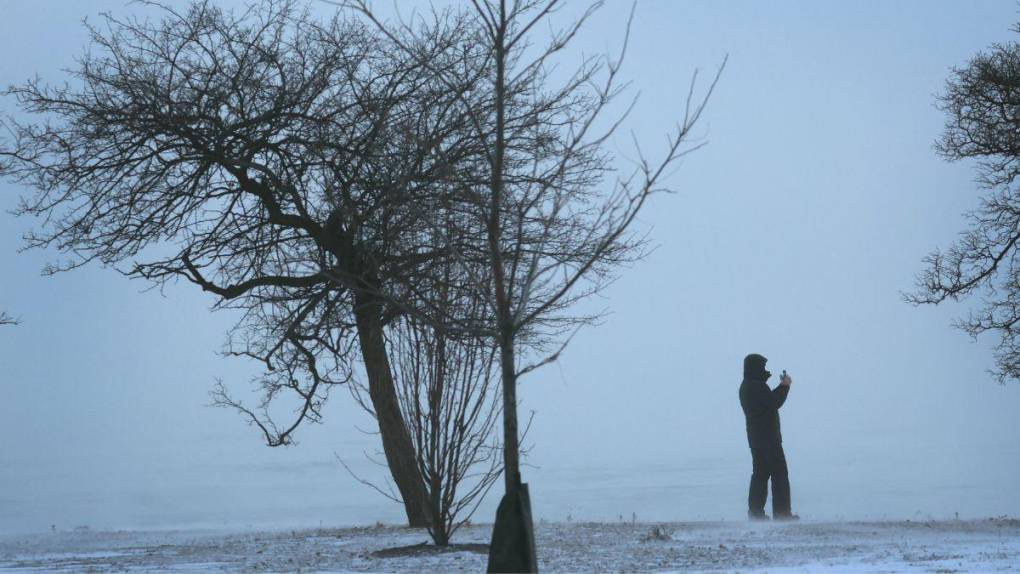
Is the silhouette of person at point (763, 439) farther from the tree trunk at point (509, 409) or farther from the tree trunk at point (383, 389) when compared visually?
the tree trunk at point (509, 409)

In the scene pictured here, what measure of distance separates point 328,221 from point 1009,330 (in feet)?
36.1

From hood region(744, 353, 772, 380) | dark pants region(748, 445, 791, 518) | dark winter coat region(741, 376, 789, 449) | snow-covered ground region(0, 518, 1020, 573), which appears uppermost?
hood region(744, 353, 772, 380)

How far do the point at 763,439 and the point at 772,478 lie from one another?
0.62 m

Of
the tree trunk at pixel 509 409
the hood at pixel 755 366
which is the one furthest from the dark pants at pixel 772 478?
the tree trunk at pixel 509 409

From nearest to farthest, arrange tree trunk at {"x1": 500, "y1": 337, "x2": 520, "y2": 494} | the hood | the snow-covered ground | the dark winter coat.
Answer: tree trunk at {"x1": 500, "y1": 337, "x2": 520, "y2": 494} → the snow-covered ground → the dark winter coat → the hood

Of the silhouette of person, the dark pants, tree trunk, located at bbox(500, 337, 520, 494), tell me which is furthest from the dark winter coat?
tree trunk, located at bbox(500, 337, 520, 494)

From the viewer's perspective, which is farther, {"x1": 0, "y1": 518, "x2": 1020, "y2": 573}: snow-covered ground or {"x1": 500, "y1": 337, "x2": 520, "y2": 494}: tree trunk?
{"x1": 0, "y1": 518, "x2": 1020, "y2": 573}: snow-covered ground

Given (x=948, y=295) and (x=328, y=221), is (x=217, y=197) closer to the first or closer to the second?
(x=328, y=221)

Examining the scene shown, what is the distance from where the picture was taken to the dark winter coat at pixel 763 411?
50.4 feet

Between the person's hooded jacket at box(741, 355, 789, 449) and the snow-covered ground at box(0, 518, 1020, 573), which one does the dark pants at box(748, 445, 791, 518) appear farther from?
the snow-covered ground at box(0, 518, 1020, 573)

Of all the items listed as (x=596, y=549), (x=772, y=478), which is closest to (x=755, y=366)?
(x=772, y=478)

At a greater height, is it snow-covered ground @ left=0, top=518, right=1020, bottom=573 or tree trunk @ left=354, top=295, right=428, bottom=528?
tree trunk @ left=354, top=295, right=428, bottom=528

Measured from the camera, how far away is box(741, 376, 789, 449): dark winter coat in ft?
50.4

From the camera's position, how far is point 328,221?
15250mm
